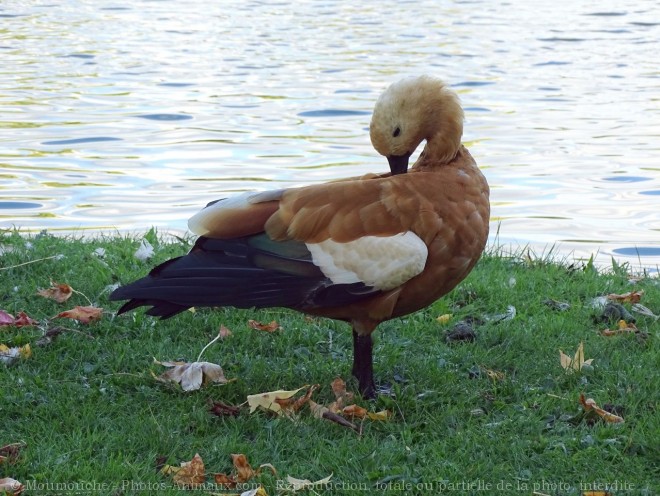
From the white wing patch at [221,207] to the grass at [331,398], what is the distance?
0.77 metres

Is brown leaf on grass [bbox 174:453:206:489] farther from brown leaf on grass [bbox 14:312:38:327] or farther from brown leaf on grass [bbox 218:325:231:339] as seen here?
brown leaf on grass [bbox 14:312:38:327]

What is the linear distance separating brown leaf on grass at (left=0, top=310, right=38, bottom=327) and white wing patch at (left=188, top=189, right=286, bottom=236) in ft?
4.21

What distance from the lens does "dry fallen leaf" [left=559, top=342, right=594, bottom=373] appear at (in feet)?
17.4

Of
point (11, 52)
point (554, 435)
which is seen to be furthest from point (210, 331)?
point (11, 52)

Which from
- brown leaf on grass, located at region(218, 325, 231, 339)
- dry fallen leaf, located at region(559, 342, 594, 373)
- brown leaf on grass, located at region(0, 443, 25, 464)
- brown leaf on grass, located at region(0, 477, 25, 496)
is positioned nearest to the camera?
brown leaf on grass, located at region(0, 477, 25, 496)

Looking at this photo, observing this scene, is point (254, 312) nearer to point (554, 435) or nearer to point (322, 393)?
point (322, 393)

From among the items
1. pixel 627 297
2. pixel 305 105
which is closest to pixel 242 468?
→ pixel 627 297

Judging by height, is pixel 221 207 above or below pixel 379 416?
above

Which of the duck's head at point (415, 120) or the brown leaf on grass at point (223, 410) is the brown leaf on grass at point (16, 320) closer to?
the brown leaf on grass at point (223, 410)

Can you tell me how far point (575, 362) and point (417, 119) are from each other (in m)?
1.46

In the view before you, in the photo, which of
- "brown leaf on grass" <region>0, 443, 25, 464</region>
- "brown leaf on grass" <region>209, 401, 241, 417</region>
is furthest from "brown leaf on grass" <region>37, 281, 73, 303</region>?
"brown leaf on grass" <region>0, 443, 25, 464</region>

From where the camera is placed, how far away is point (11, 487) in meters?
4.06

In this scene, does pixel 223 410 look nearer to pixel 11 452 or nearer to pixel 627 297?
pixel 11 452

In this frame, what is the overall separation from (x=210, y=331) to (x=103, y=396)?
96 cm
